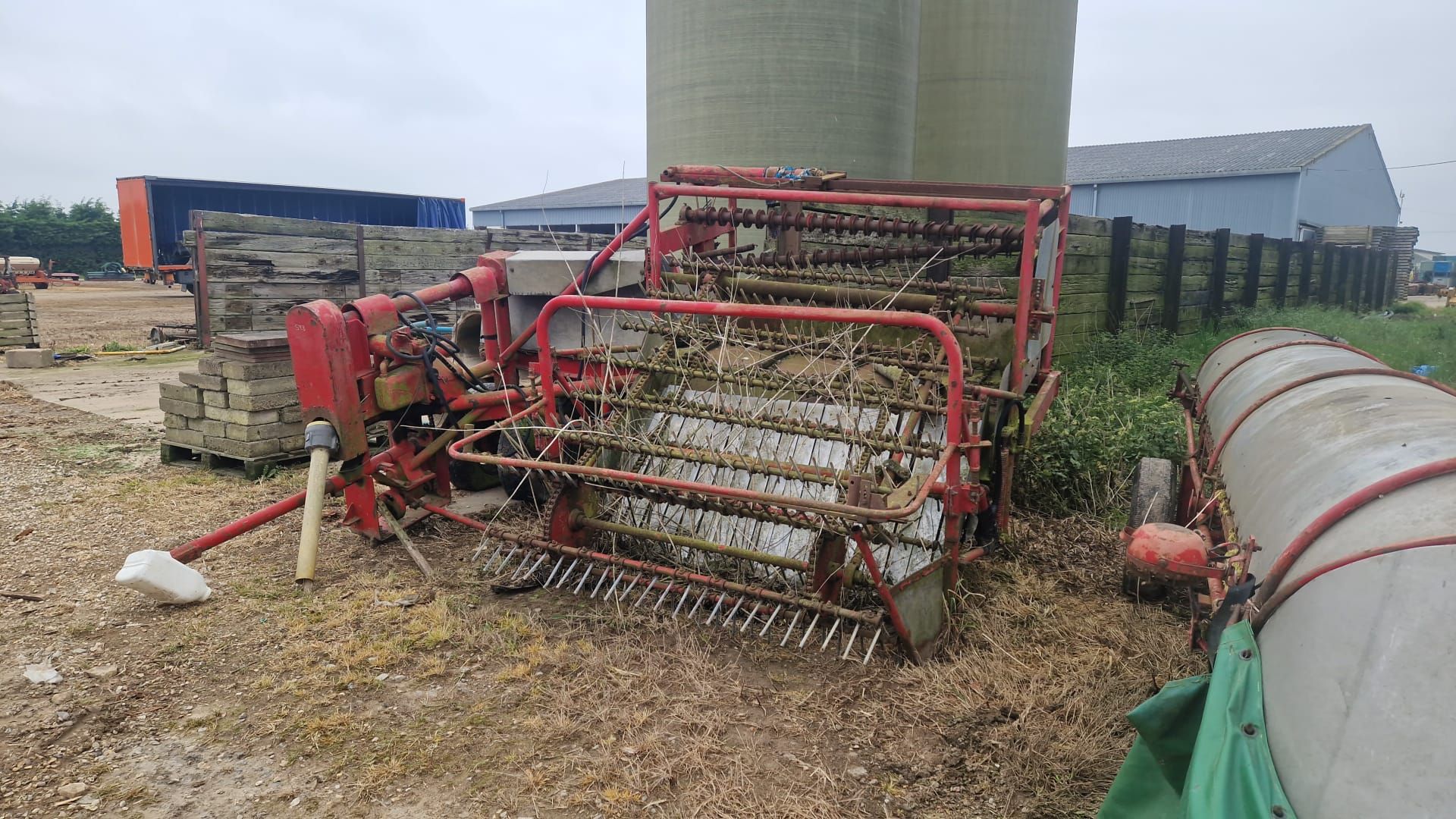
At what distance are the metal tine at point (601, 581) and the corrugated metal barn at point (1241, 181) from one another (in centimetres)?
2566

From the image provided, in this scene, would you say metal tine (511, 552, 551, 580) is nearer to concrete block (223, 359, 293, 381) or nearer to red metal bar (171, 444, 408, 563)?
red metal bar (171, 444, 408, 563)

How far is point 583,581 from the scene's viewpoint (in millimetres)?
3756

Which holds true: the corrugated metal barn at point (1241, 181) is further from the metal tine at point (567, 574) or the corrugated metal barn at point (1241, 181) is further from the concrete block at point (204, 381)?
the metal tine at point (567, 574)

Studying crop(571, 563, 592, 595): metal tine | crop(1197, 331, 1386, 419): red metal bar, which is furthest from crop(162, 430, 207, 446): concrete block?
crop(1197, 331, 1386, 419): red metal bar

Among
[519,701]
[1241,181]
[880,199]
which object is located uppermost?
[1241,181]

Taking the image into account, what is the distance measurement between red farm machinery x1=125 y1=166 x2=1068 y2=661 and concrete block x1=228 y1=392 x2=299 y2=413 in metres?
1.58

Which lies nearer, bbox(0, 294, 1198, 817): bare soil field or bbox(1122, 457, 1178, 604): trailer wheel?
bbox(0, 294, 1198, 817): bare soil field

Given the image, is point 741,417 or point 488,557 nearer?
point 741,417

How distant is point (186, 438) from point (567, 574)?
155 inches

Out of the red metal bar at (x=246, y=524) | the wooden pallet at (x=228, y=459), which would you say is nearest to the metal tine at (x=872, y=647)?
the red metal bar at (x=246, y=524)

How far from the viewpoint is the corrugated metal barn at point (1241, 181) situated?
26327 mm

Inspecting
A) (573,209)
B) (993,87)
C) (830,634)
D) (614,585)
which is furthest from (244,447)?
(573,209)

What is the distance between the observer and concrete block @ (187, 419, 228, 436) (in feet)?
19.4

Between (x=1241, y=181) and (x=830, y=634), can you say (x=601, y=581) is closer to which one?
(x=830, y=634)
